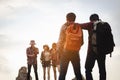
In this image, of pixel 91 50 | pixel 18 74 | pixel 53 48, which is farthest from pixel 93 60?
pixel 18 74

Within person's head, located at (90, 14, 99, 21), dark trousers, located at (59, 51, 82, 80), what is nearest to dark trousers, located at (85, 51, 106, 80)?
dark trousers, located at (59, 51, 82, 80)

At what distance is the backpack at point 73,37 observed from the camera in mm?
13297

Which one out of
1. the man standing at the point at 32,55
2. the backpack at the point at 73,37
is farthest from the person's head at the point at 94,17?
the man standing at the point at 32,55

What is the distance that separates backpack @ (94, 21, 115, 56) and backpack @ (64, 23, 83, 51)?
0.99 metres

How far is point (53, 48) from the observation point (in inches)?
903

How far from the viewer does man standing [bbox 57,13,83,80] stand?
1316cm

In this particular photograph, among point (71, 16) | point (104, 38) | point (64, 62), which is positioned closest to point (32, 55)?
point (104, 38)

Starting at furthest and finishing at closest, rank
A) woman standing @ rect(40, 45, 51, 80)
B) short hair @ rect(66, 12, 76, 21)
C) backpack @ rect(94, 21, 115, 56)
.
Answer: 1. woman standing @ rect(40, 45, 51, 80)
2. backpack @ rect(94, 21, 115, 56)
3. short hair @ rect(66, 12, 76, 21)

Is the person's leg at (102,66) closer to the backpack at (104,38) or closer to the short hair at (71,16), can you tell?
the backpack at (104,38)

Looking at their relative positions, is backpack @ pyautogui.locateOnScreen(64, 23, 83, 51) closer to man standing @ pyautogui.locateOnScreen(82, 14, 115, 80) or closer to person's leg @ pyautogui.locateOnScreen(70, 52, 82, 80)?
person's leg @ pyautogui.locateOnScreen(70, 52, 82, 80)

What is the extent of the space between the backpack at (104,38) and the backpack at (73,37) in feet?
3.26

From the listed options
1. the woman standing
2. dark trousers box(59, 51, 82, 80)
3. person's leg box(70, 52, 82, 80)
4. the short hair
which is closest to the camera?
dark trousers box(59, 51, 82, 80)

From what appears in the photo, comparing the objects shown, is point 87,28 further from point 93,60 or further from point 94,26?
point 93,60

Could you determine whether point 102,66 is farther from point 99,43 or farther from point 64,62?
point 64,62
